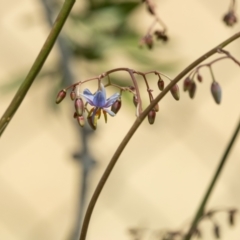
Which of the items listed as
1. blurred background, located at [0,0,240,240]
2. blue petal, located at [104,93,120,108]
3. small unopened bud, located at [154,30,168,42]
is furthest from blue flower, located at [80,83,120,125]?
blurred background, located at [0,0,240,240]

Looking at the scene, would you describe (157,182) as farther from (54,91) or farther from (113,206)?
(54,91)

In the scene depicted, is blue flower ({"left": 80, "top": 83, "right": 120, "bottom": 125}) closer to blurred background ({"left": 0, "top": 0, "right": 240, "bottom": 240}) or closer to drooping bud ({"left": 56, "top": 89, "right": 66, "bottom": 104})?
drooping bud ({"left": 56, "top": 89, "right": 66, "bottom": 104})

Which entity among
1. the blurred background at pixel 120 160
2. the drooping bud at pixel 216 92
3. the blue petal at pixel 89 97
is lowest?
the blurred background at pixel 120 160

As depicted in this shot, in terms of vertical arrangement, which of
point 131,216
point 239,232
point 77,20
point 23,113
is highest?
point 77,20

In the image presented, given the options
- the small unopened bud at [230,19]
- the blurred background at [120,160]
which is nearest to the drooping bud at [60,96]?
the small unopened bud at [230,19]

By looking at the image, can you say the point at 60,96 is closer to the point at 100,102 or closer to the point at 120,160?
the point at 100,102

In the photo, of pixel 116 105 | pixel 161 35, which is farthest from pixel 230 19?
pixel 116 105

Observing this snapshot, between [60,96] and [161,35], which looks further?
[161,35]

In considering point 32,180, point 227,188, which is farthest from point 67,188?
point 227,188

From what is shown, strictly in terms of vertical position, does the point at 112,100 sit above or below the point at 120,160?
above

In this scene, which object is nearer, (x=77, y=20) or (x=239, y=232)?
(x=77, y=20)

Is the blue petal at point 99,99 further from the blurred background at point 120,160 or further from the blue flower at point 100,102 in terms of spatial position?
the blurred background at point 120,160
